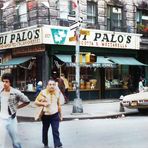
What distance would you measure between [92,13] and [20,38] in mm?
4881

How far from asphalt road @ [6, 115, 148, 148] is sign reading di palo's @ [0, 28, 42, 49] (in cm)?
1158

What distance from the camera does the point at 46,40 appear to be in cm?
2723

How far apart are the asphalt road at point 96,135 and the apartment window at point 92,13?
46.7 feet

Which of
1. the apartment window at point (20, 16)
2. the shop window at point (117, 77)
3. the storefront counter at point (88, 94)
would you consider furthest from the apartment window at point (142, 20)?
the apartment window at point (20, 16)

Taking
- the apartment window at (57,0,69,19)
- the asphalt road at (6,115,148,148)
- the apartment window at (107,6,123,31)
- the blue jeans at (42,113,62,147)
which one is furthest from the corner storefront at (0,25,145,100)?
the blue jeans at (42,113,62,147)

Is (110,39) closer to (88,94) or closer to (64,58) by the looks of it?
(88,94)

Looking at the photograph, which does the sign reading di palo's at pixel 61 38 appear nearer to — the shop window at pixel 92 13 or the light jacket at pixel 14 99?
the shop window at pixel 92 13

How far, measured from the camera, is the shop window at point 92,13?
30203mm

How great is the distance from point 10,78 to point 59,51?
1942 cm

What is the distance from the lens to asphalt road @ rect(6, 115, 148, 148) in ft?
37.6

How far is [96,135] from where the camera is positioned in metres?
13.2

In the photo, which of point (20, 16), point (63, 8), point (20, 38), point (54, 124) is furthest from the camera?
point (20, 16)

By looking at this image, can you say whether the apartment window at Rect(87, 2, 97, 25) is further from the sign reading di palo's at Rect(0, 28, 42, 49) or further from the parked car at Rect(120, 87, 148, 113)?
the parked car at Rect(120, 87, 148, 113)

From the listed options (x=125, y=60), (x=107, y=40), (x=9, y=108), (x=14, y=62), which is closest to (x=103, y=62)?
(x=107, y=40)
